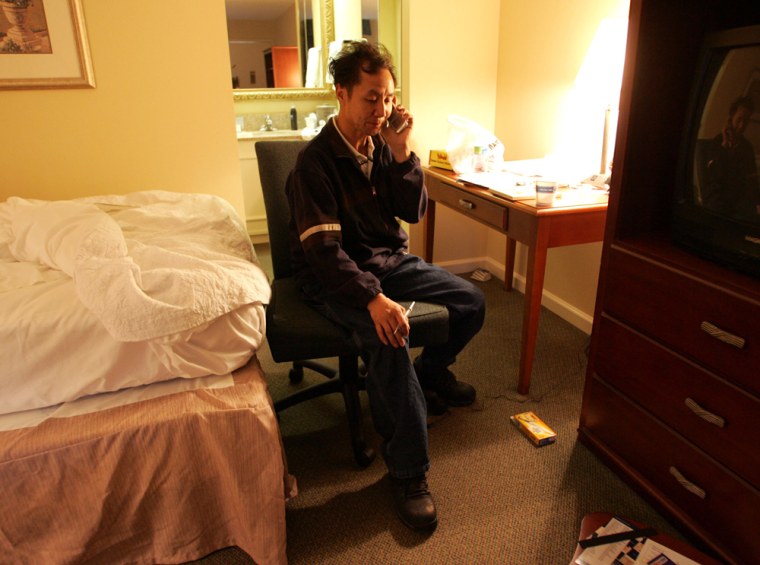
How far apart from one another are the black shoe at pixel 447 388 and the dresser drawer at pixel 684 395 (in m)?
0.50

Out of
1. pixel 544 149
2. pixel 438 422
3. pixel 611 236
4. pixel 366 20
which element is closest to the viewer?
pixel 611 236

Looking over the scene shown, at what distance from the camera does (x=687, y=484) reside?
4.29ft

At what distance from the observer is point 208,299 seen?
4.07 feet

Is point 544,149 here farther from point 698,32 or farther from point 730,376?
point 730,376

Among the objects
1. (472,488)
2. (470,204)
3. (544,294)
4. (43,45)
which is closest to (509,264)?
(544,294)

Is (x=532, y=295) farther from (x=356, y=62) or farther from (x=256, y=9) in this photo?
(x=256, y=9)

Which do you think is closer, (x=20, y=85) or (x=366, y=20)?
(x=20, y=85)

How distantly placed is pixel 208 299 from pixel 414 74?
6.37 ft

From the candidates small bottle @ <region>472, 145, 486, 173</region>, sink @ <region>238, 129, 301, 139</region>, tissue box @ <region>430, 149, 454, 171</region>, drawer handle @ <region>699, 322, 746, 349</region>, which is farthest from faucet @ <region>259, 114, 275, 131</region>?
drawer handle @ <region>699, 322, 746, 349</region>

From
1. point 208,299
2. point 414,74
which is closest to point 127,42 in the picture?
point 414,74

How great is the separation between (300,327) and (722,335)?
1007 millimetres

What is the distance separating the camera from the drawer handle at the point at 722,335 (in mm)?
1113

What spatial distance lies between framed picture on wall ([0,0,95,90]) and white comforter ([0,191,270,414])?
3.52ft

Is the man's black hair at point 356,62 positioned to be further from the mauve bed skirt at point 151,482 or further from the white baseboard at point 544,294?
the white baseboard at point 544,294
